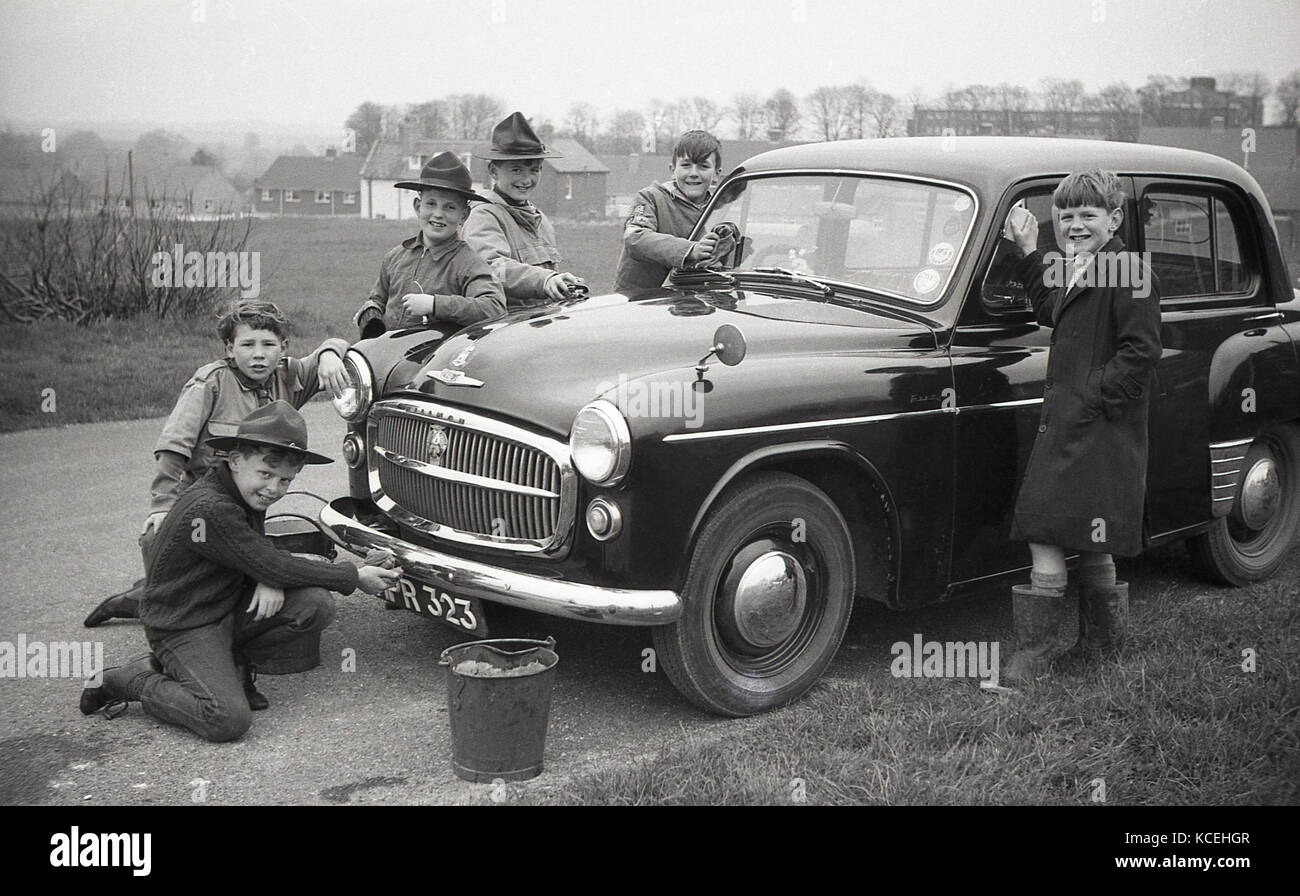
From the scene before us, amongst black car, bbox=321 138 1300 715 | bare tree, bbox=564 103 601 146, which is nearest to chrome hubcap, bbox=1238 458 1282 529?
black car, bbox=321 138 1300 715

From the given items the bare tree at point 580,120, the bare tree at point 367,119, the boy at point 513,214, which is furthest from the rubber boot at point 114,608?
the bare tree at point 367,119

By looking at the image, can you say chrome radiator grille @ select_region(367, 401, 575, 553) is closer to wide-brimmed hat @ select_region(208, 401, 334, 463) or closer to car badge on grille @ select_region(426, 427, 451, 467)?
car badge on grille @ select_region(426, 427, 451, 467)

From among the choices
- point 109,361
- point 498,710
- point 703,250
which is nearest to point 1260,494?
point 703,250

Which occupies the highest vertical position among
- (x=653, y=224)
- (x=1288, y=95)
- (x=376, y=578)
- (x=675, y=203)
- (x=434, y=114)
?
(x=434, y=114)

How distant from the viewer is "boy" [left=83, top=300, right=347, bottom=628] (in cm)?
484

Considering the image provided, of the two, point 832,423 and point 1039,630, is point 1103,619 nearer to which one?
point 1039,630

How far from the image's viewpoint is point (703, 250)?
18.3ft

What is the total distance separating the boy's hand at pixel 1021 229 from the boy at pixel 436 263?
7.06 feet

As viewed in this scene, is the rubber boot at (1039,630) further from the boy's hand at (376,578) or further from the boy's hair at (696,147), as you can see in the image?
the boy's hair at (696,147)

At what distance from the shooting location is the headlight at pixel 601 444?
3867mm

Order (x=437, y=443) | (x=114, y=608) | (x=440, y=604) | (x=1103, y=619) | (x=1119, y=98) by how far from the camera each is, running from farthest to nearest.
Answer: (x=1119, y=98), (x=114, y=608), (x=1103, y=619), (x=437, y=443), (x=440, y=604)

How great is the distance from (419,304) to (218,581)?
1535 mm
